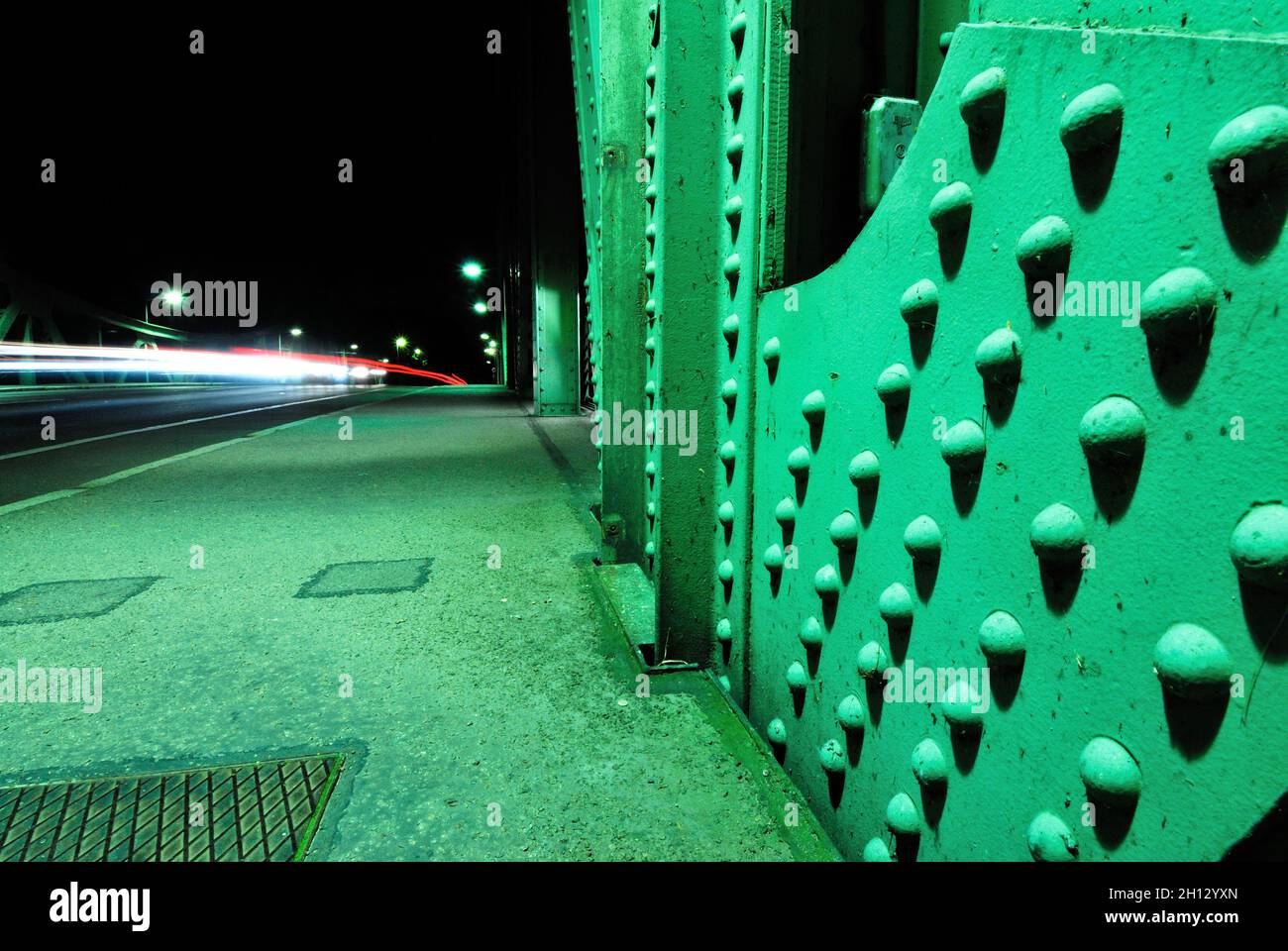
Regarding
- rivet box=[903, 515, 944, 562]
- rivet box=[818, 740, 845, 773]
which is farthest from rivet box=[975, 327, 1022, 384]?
rivet box=[818, 740, 845, 773]

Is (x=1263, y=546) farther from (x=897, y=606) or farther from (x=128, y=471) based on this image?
(x=128, y=471)

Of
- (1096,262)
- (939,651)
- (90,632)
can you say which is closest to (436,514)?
(90,632)

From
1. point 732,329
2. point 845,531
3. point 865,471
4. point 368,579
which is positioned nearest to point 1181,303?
point 865,471

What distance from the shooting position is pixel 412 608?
2.54m

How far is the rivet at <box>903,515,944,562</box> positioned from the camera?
102 centimetres

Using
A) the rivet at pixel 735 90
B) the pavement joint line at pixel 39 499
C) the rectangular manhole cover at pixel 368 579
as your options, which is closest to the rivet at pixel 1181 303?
the rivet at pixel 735 90

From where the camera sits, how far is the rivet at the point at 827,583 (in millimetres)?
1318

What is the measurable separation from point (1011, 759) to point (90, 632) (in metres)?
2.76

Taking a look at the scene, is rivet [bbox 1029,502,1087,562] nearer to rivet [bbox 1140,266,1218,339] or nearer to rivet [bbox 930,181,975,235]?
rivet [bbox 1140,266,1218,339]

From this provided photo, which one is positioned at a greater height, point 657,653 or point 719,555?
point 719,555

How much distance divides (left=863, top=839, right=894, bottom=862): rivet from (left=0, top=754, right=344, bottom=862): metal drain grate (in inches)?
40.2

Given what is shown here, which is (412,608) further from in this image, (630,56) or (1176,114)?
(1176,114)

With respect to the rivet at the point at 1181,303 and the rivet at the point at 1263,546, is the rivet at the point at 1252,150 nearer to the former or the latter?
the rivet at the point at 1181,303

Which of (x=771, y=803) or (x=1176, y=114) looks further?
(x=771, y=803)
